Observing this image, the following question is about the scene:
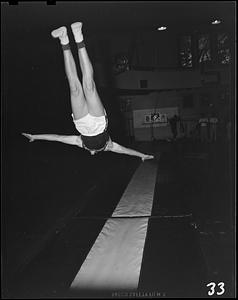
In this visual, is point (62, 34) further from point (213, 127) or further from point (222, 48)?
point (213, 127)

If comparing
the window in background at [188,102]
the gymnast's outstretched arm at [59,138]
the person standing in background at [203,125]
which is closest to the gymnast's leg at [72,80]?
the gymnast's outstretched arm at [59,138]

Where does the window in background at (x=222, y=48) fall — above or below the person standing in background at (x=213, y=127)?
above

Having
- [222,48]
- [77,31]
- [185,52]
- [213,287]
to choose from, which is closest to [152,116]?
[185,52]

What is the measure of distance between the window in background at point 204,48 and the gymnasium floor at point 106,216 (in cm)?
56

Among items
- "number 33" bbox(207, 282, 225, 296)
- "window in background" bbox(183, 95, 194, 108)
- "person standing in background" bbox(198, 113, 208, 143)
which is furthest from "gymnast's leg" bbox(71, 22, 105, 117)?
"number 33" bbox(207, 282, 225, 296)

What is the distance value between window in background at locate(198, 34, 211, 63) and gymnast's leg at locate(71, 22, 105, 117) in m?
0.72

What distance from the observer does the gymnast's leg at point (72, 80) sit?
1857 mm

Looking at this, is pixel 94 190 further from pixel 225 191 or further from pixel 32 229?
pixel 225 191

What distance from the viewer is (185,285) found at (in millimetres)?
1572

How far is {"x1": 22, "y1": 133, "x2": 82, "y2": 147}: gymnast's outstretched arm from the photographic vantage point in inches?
80.4

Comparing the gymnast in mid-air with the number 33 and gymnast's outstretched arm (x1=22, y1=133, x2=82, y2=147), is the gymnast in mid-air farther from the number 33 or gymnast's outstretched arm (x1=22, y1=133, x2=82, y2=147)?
the number 33

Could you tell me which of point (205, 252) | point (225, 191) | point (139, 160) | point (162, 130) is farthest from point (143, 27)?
point (205, 252)

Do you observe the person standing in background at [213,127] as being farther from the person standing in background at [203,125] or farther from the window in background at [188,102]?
the window in background at [188,102]

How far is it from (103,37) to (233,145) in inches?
40.0
